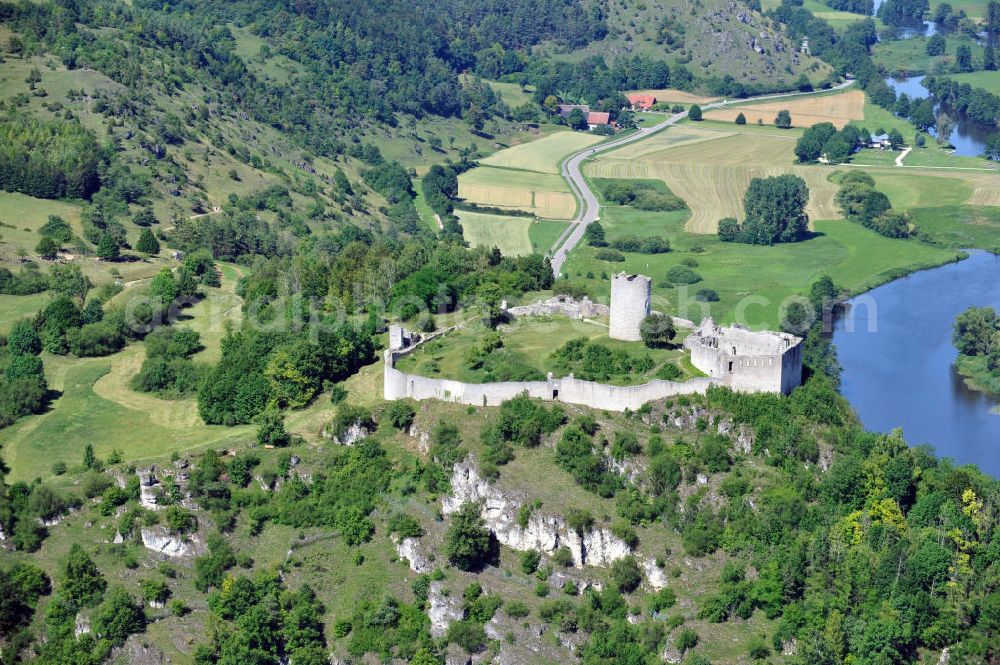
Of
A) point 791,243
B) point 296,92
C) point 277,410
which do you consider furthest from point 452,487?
point 296,92

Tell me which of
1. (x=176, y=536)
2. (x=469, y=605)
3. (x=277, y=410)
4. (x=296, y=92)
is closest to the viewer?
(x=469, y=605)

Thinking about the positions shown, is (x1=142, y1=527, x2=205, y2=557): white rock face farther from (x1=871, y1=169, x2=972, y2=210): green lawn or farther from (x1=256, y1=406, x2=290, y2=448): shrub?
(x1=871, y1=169, x2=972, y2=210): green lawn

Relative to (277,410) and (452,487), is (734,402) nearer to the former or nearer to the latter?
(452,487)

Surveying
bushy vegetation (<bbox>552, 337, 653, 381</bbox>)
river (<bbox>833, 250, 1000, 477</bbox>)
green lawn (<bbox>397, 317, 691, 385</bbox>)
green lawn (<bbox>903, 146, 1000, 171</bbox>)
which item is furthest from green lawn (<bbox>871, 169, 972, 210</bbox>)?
bushy vegetation (<bbox>552, 337, 653, 381</bbox>)

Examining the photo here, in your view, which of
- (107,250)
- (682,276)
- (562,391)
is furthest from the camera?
(682,276)

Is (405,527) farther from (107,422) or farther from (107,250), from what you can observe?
(107,250)

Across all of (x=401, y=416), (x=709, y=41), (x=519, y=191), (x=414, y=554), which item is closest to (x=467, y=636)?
(x=414, y=554)
